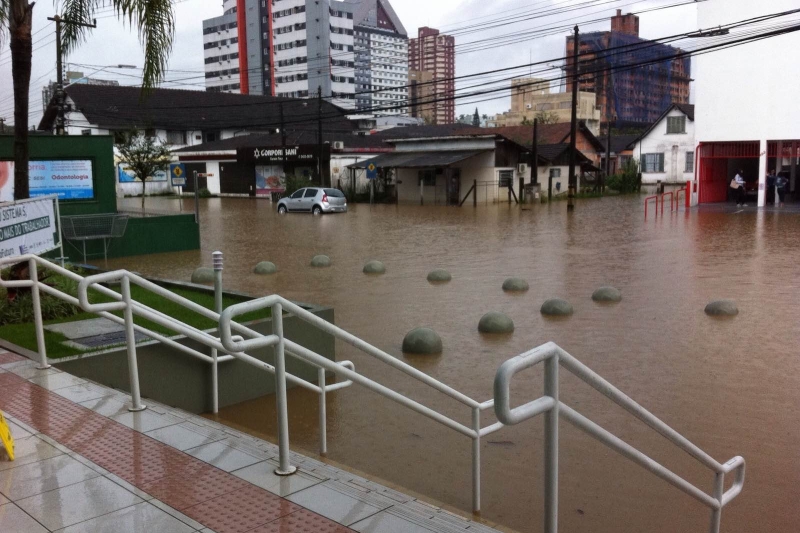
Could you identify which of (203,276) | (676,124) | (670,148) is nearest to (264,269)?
(203,276)

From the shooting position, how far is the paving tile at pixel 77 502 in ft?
12.7

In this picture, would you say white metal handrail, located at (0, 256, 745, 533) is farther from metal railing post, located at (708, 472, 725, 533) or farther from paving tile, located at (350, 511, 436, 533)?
paving tile, located at (350, 511, 436, 533)

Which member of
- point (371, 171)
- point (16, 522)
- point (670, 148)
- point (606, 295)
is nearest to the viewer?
point (16, 522)

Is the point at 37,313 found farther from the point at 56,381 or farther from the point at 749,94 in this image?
the point at 749,94

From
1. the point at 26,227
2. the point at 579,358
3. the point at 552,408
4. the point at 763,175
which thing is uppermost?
the point at 763,175

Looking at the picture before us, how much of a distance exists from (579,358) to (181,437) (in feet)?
19.5

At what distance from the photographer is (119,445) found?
16.0 ft

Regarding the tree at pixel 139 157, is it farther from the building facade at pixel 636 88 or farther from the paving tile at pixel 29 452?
the building facade at pixel 636 88

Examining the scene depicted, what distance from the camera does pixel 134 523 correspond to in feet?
12.4

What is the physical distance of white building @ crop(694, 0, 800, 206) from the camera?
32.4 m

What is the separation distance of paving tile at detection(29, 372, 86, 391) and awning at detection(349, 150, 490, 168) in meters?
36.2

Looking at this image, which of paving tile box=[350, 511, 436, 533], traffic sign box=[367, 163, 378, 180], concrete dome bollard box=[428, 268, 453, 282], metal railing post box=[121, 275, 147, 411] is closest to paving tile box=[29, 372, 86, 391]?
metal railing post box=[121, 275, 147, 411]

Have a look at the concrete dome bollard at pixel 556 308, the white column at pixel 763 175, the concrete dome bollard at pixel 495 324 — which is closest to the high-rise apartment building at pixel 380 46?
the white column at pixel 763 175

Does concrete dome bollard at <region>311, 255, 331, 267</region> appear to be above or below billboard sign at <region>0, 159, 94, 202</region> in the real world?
below
